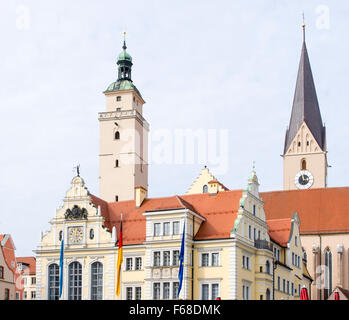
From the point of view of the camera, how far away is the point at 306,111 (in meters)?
111

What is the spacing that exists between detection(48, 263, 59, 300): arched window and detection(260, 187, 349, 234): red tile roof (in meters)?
35.1

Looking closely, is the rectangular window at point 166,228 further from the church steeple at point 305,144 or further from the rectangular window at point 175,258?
the church steeple at point 305,144

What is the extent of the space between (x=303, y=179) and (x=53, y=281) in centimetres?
6078

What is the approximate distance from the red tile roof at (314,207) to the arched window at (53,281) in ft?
115

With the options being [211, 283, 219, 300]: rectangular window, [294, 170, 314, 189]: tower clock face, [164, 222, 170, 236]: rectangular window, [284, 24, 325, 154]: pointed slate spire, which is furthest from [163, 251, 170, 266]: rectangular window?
[284, 24, 325, 154]: pointed slate spire

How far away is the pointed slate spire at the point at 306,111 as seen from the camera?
111 meters

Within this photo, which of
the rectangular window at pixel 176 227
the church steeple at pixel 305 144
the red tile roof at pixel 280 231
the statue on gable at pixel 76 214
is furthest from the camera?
the church steeple at pixel 305 144

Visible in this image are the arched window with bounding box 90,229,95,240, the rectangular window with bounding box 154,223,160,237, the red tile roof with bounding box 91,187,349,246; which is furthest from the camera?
the arched window with bounding box 90,229,95,240

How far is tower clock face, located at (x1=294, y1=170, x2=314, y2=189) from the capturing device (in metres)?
108

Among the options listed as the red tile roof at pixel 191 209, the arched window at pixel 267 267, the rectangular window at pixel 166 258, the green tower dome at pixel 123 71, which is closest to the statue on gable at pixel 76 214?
the red tile roof at pixel 191 209

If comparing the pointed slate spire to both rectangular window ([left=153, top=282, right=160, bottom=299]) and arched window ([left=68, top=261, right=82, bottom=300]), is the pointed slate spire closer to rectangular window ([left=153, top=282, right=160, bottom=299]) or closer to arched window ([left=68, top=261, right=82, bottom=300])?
arched window ([left=68, top=261, right=82, bottom=300])

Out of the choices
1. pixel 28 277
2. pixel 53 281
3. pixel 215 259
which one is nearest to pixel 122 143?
pixel 28 277

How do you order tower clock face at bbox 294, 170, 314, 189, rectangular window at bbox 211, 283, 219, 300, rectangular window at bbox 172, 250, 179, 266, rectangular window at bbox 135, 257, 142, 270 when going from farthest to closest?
tower clock face at bbox 294, 170, 314, 189 < rectangular window at bbox 135, 257, 142, 270 < rectangular window at bbox 172, 250, 179, 266 < rectangular window at bbox 211, 283, 219, 300
